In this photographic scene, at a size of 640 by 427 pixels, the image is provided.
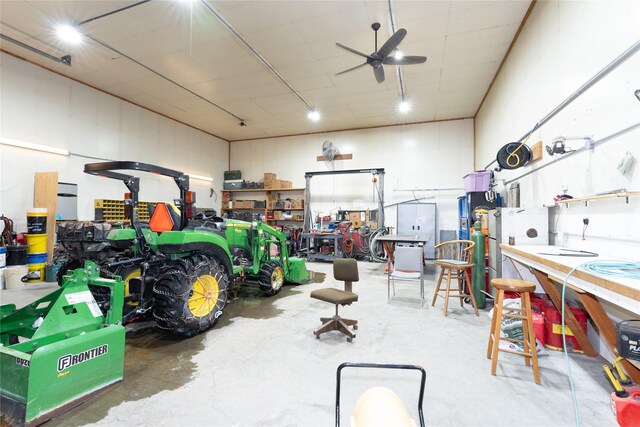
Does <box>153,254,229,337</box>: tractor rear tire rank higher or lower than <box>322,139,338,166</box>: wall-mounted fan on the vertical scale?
lower

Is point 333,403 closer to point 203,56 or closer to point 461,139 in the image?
point 203,56

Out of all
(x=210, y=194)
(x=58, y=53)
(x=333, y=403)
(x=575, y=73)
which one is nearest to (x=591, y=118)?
(x=575, y=73)

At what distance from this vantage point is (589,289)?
1444mm

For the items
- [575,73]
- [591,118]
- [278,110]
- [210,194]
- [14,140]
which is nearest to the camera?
[591,118]

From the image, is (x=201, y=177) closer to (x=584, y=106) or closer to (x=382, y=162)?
(x=382, y=162)

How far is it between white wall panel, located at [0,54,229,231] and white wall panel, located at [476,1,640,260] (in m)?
8.26

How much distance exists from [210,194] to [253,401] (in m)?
8.92

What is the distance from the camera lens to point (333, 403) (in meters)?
1.86

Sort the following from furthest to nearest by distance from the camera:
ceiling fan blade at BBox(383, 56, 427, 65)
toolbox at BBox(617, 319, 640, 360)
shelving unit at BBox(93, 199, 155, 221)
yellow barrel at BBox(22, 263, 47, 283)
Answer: shelving unit at BBox(93, 199, 155, 221) < yellow barrel at BBox(22, 263, 47, 283) < ceiling fan blade at BBox(383, 56, 427, 65) < toolbox at BBox(617, 319, 640, 360)

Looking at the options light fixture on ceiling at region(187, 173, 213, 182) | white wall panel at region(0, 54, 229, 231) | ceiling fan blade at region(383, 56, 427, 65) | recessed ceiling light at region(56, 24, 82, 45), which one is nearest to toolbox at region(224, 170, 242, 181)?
light fixture on ceiling at region(187, 173, 213, 182)

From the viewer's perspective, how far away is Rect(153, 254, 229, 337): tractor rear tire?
104 inches

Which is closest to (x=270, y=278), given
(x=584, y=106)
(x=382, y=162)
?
(x=584, y=106)

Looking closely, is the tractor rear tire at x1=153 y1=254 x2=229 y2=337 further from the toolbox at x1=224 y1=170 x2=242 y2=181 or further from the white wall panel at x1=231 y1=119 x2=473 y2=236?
the toolbox at x1=224 y1=170 x2=242 y2=181

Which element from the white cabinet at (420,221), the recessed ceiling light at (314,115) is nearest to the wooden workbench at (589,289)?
the white cabinet at (420,221)
